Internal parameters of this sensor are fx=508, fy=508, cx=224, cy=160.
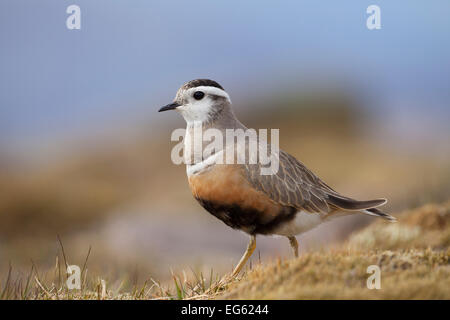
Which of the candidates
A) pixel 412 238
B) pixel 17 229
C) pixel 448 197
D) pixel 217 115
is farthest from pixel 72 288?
pixel 17 229

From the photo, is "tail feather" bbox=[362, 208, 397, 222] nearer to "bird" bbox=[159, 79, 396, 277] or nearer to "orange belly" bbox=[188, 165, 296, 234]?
"bird" bbox=[159, 79, 396, 277]

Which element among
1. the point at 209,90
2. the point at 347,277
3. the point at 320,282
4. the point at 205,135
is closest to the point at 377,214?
the point at 347,277

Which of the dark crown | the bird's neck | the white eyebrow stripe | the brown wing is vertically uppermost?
the dark crown

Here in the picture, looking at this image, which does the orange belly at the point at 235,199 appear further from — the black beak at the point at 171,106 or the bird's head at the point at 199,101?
the black beak at the point at 171,106

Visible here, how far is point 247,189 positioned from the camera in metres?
5.76

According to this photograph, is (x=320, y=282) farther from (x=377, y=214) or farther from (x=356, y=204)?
(x=377, y=214)

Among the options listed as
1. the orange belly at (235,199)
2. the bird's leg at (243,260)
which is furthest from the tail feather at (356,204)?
the bird's leg at (243,260)

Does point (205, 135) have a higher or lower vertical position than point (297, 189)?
higher

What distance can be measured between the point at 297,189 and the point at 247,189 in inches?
28.3

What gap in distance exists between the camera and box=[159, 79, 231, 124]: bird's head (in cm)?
635
